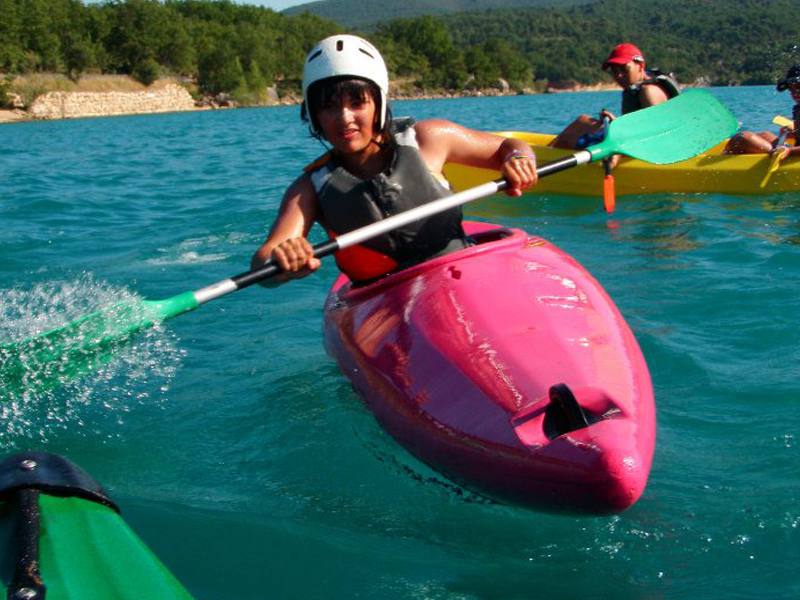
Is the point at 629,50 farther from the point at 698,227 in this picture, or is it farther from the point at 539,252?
the point at 539,252

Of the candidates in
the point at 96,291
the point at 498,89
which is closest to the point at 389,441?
the point at 96,291

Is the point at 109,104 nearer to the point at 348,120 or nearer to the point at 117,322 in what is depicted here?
the point at 117,322

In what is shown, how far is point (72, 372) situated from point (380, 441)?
1.19 m

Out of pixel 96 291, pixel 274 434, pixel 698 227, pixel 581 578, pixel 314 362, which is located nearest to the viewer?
pixel 581 578

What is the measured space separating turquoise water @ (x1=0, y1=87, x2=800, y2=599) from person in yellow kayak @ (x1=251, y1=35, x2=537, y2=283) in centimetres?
66

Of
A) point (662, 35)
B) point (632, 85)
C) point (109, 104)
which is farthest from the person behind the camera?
point (662, 35)

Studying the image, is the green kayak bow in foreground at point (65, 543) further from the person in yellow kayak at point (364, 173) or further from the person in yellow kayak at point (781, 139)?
the person in yellow kayak at point (781, 139)

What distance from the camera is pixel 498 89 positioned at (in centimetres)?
8438

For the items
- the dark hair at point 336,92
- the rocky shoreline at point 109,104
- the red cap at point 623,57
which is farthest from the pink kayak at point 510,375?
the rocky shoreline at point 109,104

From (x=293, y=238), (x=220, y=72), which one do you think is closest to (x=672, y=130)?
(x=293, y=238)

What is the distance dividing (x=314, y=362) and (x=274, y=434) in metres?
0.89

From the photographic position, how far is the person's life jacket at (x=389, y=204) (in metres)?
3.63

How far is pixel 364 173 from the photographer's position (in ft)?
12.2

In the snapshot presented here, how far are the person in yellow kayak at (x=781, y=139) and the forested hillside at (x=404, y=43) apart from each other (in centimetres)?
4400
